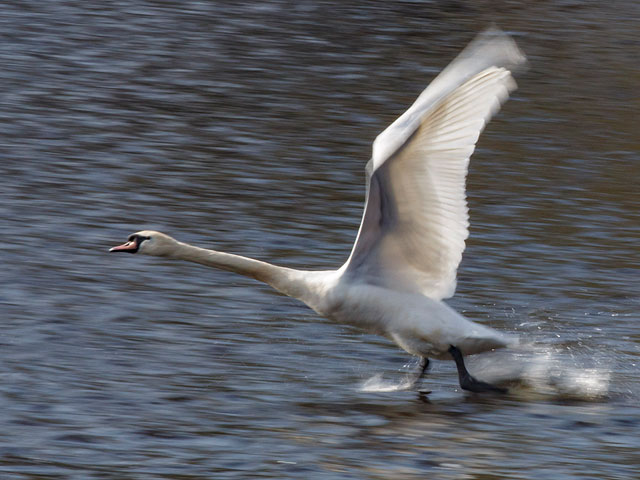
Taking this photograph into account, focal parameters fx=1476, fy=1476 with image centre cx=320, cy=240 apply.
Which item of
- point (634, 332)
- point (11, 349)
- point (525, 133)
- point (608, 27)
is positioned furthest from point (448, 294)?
point (608, 27)

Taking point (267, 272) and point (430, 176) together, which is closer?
point (430, 176)

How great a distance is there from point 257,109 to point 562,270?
469 cm

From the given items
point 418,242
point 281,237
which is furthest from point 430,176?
point 281,237

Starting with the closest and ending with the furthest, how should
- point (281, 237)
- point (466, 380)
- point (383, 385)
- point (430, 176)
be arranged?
point (430, 176), point (466, 380), point (383, 385), point (281, 237)

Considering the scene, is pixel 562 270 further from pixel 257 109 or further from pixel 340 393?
pixel 257 109

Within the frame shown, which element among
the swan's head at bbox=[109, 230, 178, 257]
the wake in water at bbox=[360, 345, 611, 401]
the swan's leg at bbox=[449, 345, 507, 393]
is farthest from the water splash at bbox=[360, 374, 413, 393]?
the swan's head at bbox=[109, 230, 178, 257]

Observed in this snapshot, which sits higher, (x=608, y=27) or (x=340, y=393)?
(x=608, y=27)

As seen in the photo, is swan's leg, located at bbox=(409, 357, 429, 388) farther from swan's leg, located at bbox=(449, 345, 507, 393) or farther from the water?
swan's leg, located at bbox=(449, 345, 507, 393)

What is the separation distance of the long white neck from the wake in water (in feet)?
2.36

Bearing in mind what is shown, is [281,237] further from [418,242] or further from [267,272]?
[418,242]

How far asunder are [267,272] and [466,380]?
1291mm

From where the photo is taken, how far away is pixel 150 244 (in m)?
8.60

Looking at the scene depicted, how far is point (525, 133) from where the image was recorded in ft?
46.4

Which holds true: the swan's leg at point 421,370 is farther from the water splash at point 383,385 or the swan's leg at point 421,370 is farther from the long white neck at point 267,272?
the long white neck at point 267,272
